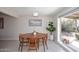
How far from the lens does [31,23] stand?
997 centimetres

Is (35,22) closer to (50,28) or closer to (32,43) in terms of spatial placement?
(50,28)

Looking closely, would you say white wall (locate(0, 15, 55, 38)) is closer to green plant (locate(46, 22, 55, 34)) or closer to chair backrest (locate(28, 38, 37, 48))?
green plant (locate(46, 22, 55, 34))

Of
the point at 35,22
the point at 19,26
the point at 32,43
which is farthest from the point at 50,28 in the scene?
the point at 32,43

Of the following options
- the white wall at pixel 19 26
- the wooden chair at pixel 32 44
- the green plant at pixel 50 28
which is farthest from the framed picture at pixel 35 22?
the wooden chair at pixel 32 44

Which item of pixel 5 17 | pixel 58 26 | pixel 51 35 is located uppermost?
pixel 5 17

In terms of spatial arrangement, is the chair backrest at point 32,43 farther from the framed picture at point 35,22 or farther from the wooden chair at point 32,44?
the framed picture at point 35,22

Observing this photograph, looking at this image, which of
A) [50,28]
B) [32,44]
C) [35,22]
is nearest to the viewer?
[32,44]

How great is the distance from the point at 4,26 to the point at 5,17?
741 mm

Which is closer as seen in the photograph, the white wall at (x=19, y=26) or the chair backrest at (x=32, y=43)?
the chair backrest at (x=32, y=43)

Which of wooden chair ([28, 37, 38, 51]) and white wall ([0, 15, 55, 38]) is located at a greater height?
white wall ([0, 15, 55, 38])

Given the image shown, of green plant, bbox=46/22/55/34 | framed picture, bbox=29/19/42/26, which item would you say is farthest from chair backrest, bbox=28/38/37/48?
framed picture, bbox=29/19/42/26

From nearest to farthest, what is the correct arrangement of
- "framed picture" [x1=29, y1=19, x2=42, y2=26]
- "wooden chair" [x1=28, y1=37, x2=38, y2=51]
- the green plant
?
1. "wooden chair" [x1=28, y1=37, x2=38, y2=51]
2. the green plant
3. "framed picture" [x1=29, y1=19, x2=42, y2=26]
